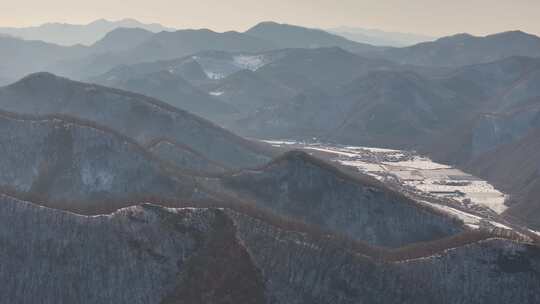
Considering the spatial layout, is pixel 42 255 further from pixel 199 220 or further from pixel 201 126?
pixel 201 126

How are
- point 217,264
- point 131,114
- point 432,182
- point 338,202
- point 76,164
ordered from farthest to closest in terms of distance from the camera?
1. point 432,182
2. point 131,114
3. point 76,164
4. point 338,202
5. point 217,264

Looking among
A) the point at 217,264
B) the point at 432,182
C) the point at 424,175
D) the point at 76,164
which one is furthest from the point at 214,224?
the point at 424,175

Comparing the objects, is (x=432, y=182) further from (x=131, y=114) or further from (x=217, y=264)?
(x=217, y=264)

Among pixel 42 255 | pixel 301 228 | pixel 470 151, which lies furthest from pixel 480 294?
pixel 470 151

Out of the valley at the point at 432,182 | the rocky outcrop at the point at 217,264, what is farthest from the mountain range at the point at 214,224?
the valley at the point at 432,182

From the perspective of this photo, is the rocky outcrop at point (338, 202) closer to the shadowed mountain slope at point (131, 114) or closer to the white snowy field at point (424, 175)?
the shadowed mountain slope at point (131, 114)

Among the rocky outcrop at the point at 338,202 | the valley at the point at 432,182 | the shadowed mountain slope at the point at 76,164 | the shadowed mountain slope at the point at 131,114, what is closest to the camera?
the rocky outcrop at the point at 338,202
